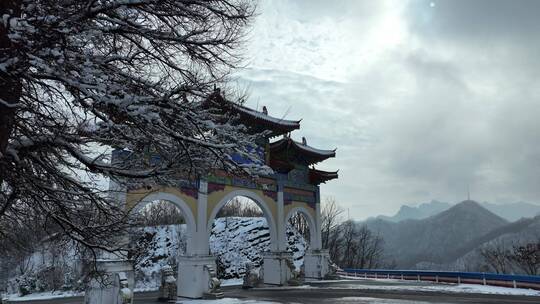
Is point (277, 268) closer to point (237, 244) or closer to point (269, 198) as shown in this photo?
point (269, 198)

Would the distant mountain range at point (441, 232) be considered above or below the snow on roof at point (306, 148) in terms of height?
below

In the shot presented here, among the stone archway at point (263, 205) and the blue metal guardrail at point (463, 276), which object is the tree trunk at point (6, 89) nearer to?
the stone archway at point (263, 205)

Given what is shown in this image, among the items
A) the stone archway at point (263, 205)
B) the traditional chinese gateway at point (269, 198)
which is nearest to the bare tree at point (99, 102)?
the traditional chinese gateway at point (269, 198)

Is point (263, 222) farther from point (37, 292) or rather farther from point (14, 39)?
point (14, 39)

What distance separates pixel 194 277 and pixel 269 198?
6239 millimetres

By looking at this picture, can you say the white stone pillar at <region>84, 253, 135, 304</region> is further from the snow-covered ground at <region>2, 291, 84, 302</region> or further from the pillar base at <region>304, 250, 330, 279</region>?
the pillar base at <region>304, 250, 330, 279</region>

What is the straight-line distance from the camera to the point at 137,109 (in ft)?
11.9

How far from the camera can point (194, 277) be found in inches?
600

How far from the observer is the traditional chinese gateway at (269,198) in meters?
15.3

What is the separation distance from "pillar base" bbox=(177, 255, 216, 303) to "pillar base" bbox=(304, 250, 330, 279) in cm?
910

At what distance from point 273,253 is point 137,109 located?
17.2 m

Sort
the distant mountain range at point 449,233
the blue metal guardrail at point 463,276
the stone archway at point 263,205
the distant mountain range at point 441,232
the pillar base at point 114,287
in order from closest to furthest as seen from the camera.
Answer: the pillar base at point 114,287
the blue metal guardrail at point 463,276
the stone archway at point 263,205
the distant mountain range at point 449,233
the distant mountain range at point 441,232

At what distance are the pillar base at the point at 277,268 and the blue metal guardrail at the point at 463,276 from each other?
791 cm

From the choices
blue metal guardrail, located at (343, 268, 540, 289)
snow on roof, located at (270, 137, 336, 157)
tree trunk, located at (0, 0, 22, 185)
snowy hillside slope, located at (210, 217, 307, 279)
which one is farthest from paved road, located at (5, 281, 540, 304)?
snowy hillside slope, located at (210, 217, 307, 279)
